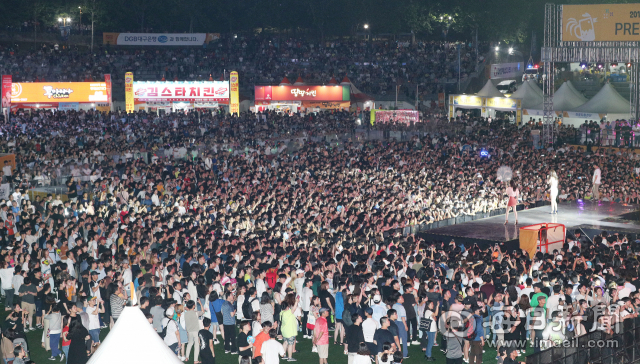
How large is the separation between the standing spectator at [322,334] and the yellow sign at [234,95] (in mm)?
28144

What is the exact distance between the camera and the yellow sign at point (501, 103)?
36.2m

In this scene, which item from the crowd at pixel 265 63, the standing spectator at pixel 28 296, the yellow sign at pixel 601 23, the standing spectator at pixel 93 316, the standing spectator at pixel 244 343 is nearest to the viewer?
the standing spectator at pixel 244 343

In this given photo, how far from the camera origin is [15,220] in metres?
19.5

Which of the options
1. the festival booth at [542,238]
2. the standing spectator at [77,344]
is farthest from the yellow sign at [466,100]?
the standing spectator at [77,344]

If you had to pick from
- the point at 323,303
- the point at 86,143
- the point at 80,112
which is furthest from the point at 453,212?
the point at 80,112

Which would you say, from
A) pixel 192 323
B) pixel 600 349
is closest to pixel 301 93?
pixel 192 323

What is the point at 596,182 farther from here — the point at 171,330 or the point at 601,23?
the point at 171,330

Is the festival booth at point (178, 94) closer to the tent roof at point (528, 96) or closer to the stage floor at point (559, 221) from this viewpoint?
the tent roof at point (528, 96)

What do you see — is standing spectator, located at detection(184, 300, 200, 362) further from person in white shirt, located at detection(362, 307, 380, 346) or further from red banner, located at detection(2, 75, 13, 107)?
red banner, located at detection(2, 75, 13, 107)

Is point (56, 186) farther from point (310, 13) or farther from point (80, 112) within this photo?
point (310, 13)

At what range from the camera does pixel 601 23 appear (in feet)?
99.9

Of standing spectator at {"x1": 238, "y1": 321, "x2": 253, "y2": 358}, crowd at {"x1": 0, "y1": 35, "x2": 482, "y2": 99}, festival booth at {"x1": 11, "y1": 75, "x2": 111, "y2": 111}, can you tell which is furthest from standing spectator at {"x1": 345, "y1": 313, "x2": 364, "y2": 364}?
crowd at {"x1": 0, "y1": 35, "x2": 482, "y2": 99}

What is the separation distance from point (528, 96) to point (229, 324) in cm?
2932

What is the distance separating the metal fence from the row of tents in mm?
24443
